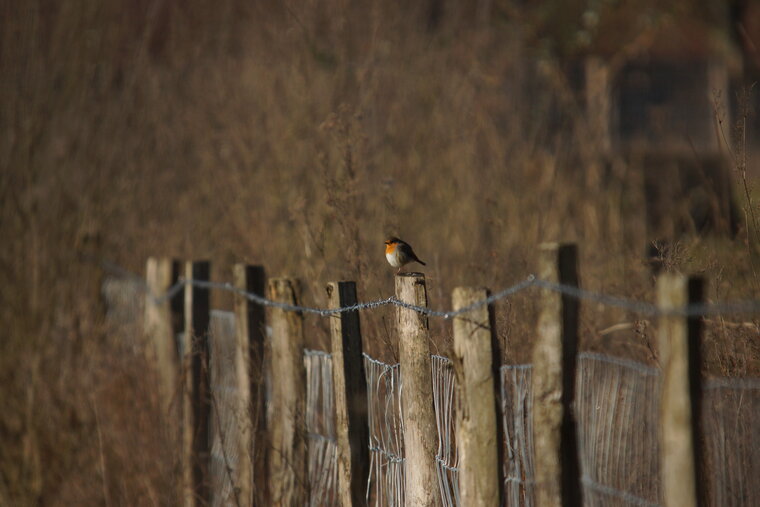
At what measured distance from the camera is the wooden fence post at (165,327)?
490cm

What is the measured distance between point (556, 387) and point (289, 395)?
154cm

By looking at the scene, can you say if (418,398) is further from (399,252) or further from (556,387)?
(399,252)

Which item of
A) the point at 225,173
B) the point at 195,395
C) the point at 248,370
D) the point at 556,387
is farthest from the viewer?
the point at 225,173

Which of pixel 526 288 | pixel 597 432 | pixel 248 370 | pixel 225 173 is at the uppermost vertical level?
pixel 225 173

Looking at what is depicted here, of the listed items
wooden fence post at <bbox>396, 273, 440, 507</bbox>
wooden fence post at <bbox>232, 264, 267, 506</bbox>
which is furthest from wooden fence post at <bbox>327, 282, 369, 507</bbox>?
wooden fence post at <bbox>232, 264, 267, 506</bbox>

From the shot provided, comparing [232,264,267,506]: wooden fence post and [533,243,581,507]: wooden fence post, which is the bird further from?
[533,243,581,507]: wooden fence post

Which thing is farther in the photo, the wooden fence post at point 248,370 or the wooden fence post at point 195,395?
the wooden fence post at point 195,395

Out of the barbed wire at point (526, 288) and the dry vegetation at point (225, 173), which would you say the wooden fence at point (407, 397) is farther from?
the dry vegetation at point (225, 173)

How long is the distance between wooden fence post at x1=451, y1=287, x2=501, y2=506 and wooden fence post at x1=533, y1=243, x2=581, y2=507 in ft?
0.52

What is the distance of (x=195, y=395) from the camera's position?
4566mm

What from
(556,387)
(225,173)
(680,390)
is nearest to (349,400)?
(556,387)

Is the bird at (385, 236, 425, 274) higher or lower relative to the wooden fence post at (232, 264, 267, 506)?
higher

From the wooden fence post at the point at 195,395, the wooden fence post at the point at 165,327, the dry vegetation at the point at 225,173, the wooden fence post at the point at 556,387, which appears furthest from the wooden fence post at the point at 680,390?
the wooden fence post at the point at 165,327

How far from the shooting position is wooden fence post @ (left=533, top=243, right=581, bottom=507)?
237cm
